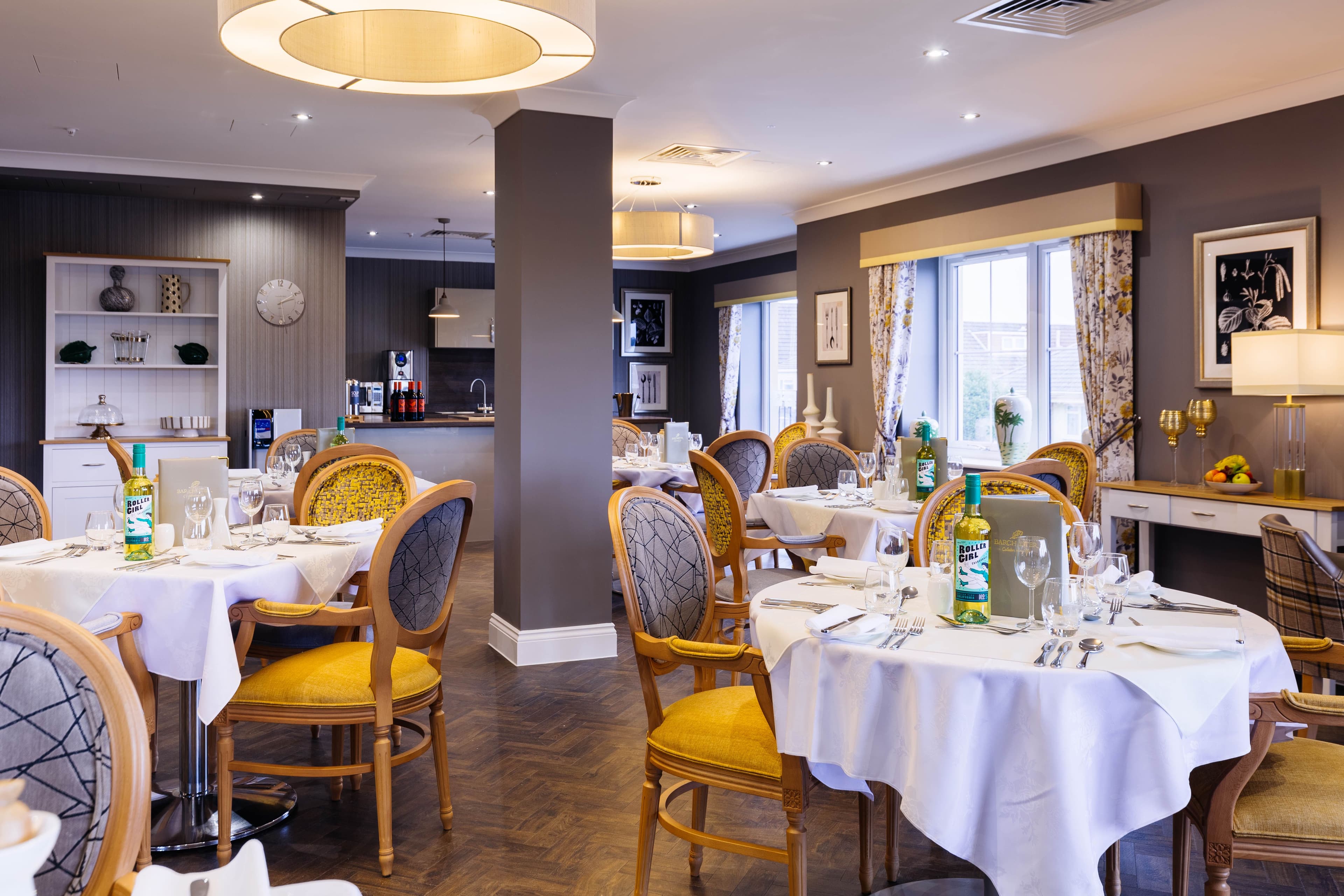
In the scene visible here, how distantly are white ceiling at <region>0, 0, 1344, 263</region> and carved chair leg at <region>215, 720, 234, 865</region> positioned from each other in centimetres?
→ 287

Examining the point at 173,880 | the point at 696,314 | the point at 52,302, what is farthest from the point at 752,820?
the point at 696,314

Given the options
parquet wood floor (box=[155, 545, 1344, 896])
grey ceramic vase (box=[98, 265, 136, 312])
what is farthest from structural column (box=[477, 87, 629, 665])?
grey ceramic vase (box=[98, 265, 136, 312])

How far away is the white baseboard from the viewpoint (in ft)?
16.3

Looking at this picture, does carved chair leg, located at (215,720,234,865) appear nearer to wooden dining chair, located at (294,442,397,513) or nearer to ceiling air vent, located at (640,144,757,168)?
wooden dining chair, located at (294,442,397,513)

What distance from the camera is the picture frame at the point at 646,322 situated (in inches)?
503

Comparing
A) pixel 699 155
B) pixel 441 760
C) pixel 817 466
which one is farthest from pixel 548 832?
pixel 699 155

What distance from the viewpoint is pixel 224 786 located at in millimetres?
2752

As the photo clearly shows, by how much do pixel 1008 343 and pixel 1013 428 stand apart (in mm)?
863

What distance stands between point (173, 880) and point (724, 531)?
3612mm

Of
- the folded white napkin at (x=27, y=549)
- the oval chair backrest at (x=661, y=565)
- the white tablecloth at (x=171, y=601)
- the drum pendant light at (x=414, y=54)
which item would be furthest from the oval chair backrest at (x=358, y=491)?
the drum pendant light at (x=414, y=54)

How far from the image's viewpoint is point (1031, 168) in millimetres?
6598

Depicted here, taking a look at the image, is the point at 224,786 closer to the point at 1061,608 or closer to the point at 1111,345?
the point at 1061,608

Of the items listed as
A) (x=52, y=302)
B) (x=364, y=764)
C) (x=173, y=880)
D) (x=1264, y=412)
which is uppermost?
(x=52, y=302)

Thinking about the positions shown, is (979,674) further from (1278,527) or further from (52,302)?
(52,302)
